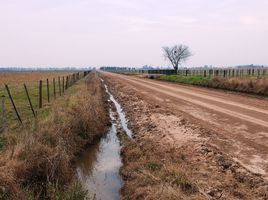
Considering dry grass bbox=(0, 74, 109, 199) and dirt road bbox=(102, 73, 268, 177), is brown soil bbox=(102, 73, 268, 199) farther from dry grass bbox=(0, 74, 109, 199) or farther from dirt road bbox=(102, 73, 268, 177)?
dry grass bbox=(0, 74, 109, 199)

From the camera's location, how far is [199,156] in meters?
9.50

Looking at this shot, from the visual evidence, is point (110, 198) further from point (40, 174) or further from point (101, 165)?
point (101, 165)

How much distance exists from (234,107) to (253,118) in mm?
3550

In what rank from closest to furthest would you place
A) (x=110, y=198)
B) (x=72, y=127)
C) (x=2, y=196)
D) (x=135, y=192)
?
(x=2, y=196) → (x=135, y=192) → (x=110, y=198) → (x=72, y=127)

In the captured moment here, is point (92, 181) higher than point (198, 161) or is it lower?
lower

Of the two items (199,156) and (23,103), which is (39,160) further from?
→ (23,103)

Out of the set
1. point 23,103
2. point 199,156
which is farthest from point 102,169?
point 23,103

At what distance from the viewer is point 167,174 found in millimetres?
7551

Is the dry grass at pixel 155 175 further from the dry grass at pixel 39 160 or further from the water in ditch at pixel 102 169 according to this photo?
the dry grass at pixel 39 160

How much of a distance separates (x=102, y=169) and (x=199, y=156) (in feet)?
10.2

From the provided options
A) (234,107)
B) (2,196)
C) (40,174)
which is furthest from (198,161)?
(234,107)

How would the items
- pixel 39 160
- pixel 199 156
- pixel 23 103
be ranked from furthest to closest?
pixel 23 103 → pixel 199 156 → pixel 39 160

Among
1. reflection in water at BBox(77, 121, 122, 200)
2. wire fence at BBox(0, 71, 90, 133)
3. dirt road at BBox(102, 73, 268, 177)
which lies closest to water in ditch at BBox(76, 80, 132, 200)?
reflection in water at BBox(77, 121, 122, 200)

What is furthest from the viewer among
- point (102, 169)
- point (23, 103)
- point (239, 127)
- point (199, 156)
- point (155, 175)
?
point (23, 103)
